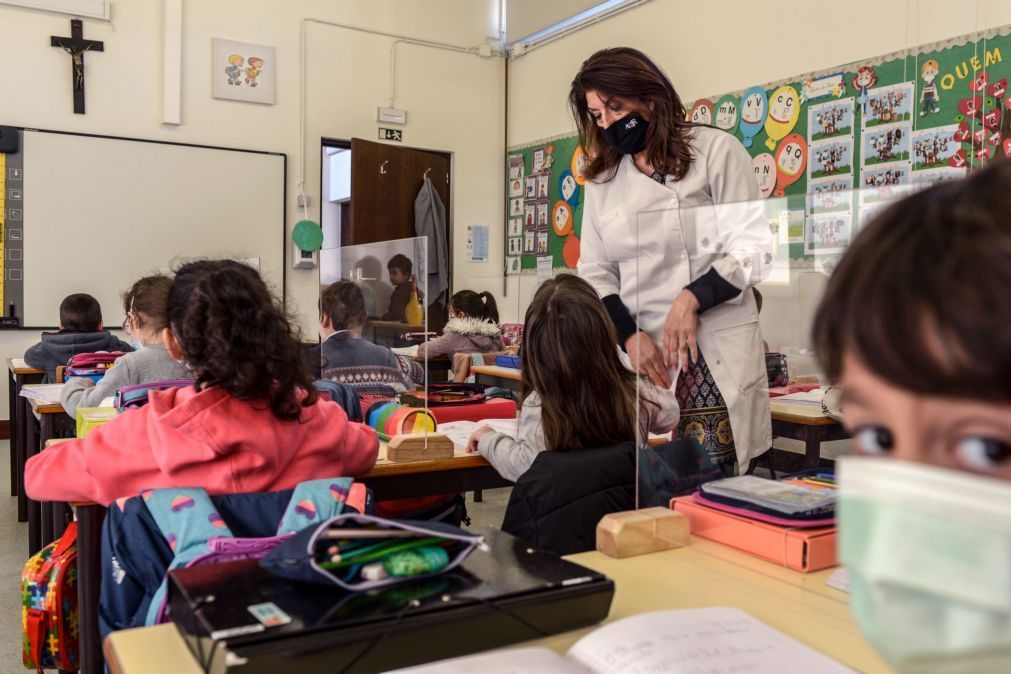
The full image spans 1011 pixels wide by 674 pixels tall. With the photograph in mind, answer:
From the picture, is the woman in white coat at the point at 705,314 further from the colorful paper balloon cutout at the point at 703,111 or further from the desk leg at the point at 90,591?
the colorful paper balloon cutout at the point at 703,111

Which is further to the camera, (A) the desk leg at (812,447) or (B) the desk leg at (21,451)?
(B) the desk leg at (21,451)

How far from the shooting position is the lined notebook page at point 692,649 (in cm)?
73

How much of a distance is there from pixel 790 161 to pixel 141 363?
3432 mm

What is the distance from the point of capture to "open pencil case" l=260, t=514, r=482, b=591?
0.83 m

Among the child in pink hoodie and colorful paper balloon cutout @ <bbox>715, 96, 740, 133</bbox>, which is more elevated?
colorful paper balloon cutout @ <bbox>715, 96, 740, 133</bbox>

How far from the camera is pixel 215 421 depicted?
145 cm

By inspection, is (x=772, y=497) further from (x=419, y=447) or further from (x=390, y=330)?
(x=390, y=330)

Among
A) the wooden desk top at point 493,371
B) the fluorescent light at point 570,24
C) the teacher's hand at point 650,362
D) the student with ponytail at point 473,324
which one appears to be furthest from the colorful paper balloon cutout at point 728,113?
the teacher's hand at point 650,362

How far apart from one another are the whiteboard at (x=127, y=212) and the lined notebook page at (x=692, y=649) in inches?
183

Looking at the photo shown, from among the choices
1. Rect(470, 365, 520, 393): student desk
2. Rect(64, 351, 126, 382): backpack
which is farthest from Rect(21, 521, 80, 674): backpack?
Rect(470, 365, 520, 393): student desk

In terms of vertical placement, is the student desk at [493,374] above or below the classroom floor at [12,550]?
above

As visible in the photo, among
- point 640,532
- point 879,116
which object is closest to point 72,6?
point 879,116

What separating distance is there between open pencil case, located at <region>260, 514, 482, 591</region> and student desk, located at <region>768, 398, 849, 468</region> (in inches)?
19.7

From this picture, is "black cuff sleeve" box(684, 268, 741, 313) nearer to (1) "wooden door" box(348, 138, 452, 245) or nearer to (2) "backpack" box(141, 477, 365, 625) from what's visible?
(2) "backpack" box(141, 477, 365, 625)
